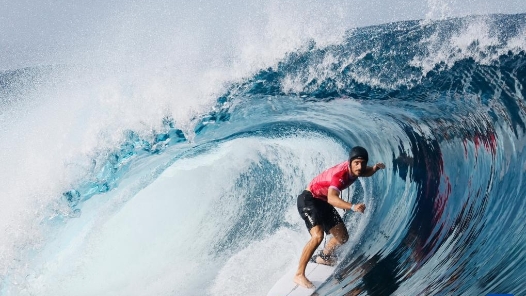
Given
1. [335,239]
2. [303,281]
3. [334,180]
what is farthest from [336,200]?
[303,281]

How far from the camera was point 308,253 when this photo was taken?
4.80m

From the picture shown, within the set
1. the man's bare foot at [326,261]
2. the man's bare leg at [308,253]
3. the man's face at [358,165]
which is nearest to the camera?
the man's face at [358,165]

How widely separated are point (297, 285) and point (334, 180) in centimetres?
110

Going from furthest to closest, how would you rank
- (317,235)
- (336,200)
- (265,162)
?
(265,162), (317,235), (336,200)

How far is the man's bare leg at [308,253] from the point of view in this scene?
4812 mm

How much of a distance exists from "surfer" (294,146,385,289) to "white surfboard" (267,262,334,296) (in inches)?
2.5

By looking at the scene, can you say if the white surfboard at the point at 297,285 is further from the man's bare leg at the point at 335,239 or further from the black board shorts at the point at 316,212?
the black board shorts at the point at 316,212

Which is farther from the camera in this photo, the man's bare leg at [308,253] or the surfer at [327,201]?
the man's bare leg at [308,253]

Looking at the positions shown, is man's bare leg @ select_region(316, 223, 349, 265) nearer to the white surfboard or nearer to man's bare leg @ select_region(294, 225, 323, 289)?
the white surfboard

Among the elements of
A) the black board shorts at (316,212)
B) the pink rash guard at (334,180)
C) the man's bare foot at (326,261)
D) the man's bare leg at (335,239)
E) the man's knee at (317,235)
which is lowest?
the man's bare foot at (326,261)

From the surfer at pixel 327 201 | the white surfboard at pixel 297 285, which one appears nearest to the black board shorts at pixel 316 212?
→ the surfer at pixel 327 201

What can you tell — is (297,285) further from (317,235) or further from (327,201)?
(327,201)

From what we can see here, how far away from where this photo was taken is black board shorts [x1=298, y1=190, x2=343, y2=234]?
4.89 metres

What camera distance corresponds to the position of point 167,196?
8234mm
